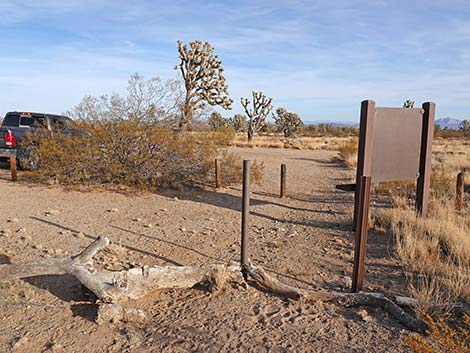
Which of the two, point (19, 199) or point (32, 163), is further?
point (32, 163)

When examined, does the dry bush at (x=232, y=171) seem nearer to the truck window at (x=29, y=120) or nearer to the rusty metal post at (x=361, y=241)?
the truck window at (x=29, y=120)

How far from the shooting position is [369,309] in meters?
4.15

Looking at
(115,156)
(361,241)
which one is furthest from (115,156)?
(361,241)

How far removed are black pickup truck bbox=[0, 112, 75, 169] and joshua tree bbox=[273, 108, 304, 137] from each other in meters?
47.1

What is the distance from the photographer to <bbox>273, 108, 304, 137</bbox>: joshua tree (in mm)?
59125

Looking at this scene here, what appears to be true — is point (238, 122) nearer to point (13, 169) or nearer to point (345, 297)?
point (13, 169)

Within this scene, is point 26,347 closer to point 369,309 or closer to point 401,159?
point 369,309

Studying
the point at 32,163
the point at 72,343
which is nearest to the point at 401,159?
the point at 72,343

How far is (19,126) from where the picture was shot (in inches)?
513

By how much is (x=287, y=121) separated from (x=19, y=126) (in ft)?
160

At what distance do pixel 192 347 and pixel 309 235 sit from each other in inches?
163

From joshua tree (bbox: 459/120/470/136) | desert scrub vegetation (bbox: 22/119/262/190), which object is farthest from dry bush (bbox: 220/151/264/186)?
joshua tree (bbox: 459/120/470/136)

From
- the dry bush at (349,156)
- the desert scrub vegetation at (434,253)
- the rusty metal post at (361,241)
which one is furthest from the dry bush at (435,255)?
the dry bush at (349,156)

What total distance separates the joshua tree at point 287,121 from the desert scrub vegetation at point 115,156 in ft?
158
